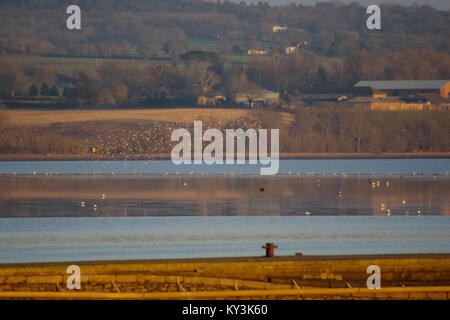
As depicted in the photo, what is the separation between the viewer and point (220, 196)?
206 feet

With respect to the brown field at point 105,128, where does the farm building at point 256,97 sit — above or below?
above

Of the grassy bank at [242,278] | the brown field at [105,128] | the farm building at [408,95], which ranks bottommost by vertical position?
the grassy bank at [242,278]

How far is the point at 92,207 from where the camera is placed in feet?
178

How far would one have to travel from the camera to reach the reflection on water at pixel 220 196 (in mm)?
51938

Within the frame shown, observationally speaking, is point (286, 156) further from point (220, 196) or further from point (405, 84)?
point (220, 196)

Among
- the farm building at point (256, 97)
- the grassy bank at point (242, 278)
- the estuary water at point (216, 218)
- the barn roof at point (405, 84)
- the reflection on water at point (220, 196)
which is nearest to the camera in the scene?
the grassy bank at point (242, 278)

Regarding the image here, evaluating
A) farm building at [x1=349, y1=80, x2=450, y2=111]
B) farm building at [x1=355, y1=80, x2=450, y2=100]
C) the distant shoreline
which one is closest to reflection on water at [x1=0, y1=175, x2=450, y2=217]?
the distant shoreline

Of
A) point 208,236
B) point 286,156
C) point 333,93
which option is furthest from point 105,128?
point 208,236

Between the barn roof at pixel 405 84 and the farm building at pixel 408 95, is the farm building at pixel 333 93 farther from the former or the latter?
the barn roof at pixel 405 84

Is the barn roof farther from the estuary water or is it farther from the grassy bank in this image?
the grassy bank

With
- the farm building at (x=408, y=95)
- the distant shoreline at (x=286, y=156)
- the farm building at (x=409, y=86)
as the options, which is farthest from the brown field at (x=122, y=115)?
the farm building at (x=409, y=86)

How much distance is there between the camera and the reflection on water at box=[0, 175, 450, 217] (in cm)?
5194

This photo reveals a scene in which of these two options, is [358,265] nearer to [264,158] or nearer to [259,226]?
[259,226]

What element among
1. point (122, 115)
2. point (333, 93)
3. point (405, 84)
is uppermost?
point (405, 84)
